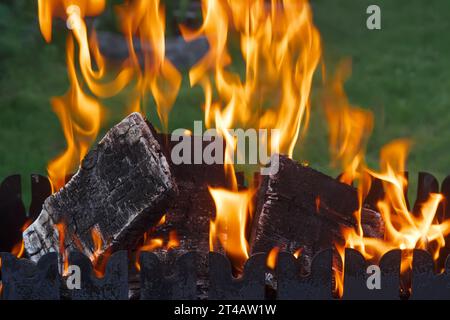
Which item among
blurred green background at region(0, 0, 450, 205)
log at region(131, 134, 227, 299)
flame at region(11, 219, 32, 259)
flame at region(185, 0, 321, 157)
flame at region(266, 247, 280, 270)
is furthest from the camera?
blurred green background at region(0, 0, 450, 205)

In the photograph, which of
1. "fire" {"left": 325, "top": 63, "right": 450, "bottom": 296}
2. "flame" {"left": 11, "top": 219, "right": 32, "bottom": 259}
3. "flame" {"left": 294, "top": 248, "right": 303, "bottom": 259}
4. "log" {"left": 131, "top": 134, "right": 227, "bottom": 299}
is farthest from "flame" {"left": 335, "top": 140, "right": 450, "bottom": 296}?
"flame" {"left": 11, "top": 219, "right": 32, "bottom": 259}

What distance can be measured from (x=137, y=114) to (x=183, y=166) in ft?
1.28

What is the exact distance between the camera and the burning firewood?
327cm

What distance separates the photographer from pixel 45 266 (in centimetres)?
302

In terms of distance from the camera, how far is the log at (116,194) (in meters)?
3.16

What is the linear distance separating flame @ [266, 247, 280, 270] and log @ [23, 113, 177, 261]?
42 cm


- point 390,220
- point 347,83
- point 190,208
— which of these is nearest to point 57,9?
point 347,83

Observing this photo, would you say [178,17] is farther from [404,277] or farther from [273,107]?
[404,277]

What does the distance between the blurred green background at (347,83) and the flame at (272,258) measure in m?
2.37

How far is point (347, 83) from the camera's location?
6.75 meters

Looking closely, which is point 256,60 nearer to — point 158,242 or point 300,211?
point 300,211

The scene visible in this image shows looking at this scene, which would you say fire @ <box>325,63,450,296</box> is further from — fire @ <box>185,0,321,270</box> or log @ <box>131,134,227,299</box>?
log @ <box>131,134,227,299</box>
